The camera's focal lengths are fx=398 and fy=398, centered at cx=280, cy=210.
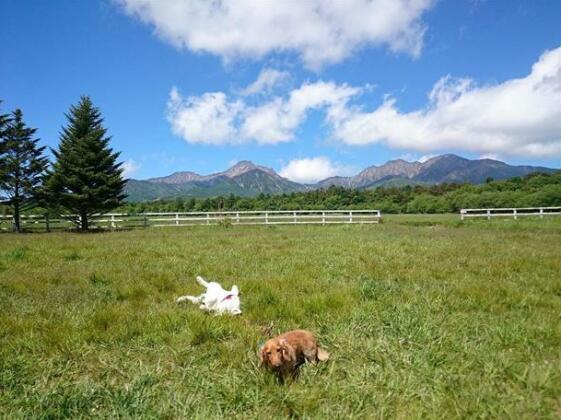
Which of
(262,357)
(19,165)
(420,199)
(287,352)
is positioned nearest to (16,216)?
(19,165)

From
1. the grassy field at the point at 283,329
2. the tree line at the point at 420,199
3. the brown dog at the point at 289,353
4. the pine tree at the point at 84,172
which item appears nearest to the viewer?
the grassy field at the point at 283,329

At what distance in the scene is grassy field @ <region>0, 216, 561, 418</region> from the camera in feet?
10.8

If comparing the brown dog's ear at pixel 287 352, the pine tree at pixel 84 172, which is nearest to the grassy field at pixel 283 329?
the brown dog's ear at pixel 287 352

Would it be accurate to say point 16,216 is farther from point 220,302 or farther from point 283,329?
point 283,329

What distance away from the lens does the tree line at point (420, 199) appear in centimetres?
9154

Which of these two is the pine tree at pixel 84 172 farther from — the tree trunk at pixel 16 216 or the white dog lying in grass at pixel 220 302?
the white dog lying in grass at pixel 220 302

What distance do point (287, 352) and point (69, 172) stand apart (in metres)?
→ 36.0

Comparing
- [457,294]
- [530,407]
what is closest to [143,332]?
[530,407]

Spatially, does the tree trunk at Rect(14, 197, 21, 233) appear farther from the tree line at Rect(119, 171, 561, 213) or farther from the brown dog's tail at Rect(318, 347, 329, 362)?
the tree line at Rect(119, 171, 561, 213)

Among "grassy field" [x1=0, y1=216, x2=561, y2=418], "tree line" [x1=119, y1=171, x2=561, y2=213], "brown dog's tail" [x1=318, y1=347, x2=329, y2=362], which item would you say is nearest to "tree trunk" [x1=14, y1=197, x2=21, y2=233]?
"grassy field" [x1=0, y1=216, x2=561, y2=418]

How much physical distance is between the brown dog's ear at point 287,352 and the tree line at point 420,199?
90.1 m

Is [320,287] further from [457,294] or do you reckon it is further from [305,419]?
[305,419]

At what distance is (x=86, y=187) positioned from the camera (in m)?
33.7

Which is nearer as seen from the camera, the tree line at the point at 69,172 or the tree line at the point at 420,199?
the tree line at the point at 69,172
